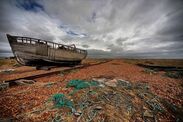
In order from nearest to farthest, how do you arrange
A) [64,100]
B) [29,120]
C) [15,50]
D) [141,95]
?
[29,120] → [64,100] → [141,95] → [15,50]

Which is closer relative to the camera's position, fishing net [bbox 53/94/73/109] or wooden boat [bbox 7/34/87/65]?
fishing net [bbox 53/94/73/109]

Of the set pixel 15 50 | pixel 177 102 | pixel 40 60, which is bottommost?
pixel 177 102

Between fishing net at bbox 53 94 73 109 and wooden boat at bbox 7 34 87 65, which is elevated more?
wooden boat at bbox 7 34 87 65

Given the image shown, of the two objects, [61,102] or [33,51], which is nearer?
[61,102]

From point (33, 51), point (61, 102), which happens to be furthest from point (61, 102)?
point (33, 51)

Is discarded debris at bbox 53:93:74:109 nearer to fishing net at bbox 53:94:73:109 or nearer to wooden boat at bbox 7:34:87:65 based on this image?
fishing net at bbox 53:94:73:109

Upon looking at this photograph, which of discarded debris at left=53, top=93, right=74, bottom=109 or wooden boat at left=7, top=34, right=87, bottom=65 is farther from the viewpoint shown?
wooden boat at left=7, top=34, right=87, bottom=65

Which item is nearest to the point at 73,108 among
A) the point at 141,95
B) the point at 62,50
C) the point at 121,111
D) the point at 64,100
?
the point at 64,100

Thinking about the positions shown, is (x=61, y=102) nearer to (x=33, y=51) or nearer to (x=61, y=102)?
(x=61, y=102)

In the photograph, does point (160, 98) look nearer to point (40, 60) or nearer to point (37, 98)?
point (37, 98)

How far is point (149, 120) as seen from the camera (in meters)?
3.12

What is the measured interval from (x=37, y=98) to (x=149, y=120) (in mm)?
4188

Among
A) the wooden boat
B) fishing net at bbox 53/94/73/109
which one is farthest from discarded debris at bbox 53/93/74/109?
the wooden boat

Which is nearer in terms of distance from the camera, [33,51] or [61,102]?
[61,102]
